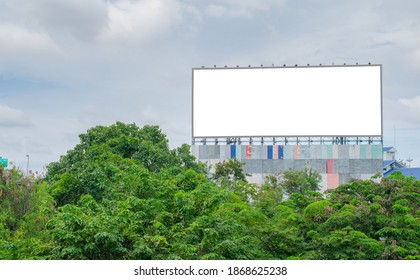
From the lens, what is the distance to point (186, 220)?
1149cm

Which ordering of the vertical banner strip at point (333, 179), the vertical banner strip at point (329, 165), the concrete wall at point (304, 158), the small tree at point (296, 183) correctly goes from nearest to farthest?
the small tree at point (296, 183)
the concrete wall at point (304, 158)
the vertical banner strip at point (329, 165)
the vertical banner strip at point (333, 179)

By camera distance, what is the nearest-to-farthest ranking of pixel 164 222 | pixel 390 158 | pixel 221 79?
pixel 164 222 → pixel 221 79 → pixel 390 158

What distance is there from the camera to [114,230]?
9.63 meters

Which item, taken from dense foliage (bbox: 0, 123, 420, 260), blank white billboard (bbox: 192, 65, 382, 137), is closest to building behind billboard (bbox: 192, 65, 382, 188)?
blank white billboard (bbox: 192, 65, 382, 137)

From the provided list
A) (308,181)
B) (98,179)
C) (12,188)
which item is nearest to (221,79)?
(308,181)

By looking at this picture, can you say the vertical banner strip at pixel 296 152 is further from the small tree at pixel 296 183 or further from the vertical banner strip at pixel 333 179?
the small tree at pixel 296 183

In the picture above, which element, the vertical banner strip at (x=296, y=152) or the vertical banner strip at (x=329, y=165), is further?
the vertical banner strip at (x=329, y=165)

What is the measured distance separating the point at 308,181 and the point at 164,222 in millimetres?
25632

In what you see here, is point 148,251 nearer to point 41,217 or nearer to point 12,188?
point 41,217

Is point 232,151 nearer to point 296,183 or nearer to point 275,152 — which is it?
point 275,152

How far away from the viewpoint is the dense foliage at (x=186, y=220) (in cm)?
958

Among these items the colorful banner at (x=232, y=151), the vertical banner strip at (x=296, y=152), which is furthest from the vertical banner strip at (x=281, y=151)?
the colorful banner at (x=232, y=151)

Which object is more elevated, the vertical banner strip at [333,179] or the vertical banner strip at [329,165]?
the vertical banner strip at [329,165]

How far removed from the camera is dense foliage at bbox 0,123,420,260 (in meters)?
9.58
